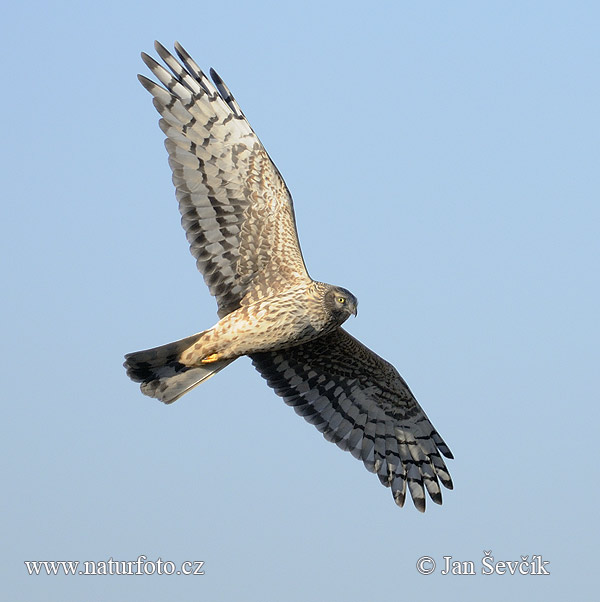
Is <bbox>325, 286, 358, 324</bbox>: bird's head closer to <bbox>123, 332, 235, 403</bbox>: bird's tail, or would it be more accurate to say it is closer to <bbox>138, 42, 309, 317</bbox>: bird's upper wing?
<bbox>138, 42, 309, 317</bbox>: bird's upper wing

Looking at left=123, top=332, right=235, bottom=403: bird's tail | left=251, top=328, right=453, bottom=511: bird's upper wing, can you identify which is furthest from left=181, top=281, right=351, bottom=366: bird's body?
left=251, top=328, right=453, bottom=511: bird's upper wing

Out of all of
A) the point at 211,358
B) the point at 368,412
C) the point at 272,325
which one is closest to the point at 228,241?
the point at 272,325

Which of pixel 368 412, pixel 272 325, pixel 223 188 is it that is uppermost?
pixel 223 188

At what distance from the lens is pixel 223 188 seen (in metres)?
12.2

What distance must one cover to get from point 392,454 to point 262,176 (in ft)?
12.1

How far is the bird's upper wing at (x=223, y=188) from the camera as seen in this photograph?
12.1 metres

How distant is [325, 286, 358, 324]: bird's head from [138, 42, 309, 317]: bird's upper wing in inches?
18.6

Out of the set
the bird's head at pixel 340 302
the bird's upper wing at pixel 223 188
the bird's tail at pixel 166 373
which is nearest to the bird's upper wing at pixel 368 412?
the bird's tail at pixel 166 373

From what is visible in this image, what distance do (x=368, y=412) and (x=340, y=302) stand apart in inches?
93.5

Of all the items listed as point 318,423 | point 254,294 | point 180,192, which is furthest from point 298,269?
point 318,423

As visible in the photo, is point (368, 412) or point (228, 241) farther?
point (368, 412)

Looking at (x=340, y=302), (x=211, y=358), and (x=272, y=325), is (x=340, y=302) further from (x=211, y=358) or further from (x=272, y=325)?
(x=211, y=358)

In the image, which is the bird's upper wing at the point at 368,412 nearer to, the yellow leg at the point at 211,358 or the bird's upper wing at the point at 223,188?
the yellow leg at the point at 211,358

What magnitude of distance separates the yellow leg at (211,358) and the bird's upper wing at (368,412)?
1296 mm
